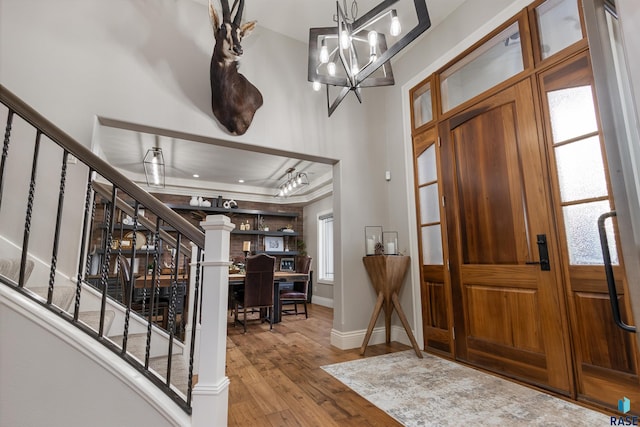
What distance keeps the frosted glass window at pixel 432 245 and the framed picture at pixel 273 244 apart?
196 inches

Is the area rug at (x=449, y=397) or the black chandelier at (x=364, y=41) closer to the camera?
the area rug at (x=449, y=397)

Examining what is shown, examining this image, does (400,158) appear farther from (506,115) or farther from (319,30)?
(319,30)

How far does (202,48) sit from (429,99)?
98.1 inches

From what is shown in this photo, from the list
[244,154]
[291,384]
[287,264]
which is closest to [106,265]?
[291,384]

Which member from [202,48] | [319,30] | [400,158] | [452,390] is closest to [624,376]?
[452,390]

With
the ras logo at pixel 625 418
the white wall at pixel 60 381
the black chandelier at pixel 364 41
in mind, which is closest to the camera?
the white wall at pixel 60 381

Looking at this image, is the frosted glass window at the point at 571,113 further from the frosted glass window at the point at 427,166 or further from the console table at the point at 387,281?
the console table at the point at 387,281

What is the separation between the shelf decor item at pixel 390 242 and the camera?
3414mm

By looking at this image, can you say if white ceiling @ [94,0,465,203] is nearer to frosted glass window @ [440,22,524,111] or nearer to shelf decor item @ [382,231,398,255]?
frosted glass window @ [440,22,524,111]

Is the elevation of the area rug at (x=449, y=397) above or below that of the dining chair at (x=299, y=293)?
below

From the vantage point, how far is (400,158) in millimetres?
3699

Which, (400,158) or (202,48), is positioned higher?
(202,48)

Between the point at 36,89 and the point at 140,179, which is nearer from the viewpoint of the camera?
the point at 36,89

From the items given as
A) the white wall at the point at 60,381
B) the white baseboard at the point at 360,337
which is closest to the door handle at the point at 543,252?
the white baseboard at the point at 360,337
